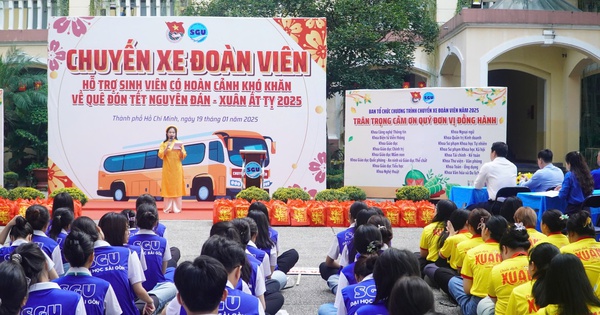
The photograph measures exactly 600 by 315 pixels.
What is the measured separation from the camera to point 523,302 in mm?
4156

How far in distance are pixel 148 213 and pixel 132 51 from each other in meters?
9.87

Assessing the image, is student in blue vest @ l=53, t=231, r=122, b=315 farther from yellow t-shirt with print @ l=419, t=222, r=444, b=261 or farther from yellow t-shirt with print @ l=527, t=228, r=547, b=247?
yellow t-shirt with print @ l=419, t=222, r=444, b=261

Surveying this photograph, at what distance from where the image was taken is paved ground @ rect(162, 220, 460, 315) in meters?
7.09

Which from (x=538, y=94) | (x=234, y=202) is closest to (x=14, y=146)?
(x=234, y=202)

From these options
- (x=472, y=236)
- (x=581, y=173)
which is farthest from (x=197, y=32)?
(x=472, y=236)

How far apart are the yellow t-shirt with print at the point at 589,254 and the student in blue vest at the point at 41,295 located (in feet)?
11.0

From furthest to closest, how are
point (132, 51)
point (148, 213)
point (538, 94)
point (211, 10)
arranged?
point (538, 94) < point (211, 10) < point (132, 51) < point (148, 213)

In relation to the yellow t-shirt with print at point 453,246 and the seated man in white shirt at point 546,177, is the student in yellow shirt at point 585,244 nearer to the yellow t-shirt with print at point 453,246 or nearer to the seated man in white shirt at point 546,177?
the yellow t-shirt with print at point 453,246

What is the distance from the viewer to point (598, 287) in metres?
5.14

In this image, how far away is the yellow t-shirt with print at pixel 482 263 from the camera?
5.55 metres

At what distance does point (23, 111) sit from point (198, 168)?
8.43 meters

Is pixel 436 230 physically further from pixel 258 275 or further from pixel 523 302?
pixel 523 302

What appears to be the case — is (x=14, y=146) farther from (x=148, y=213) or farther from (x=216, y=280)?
(x=216, y=280)

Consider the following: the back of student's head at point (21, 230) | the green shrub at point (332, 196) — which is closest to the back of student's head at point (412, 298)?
the back of student's head at point (21, 230)
